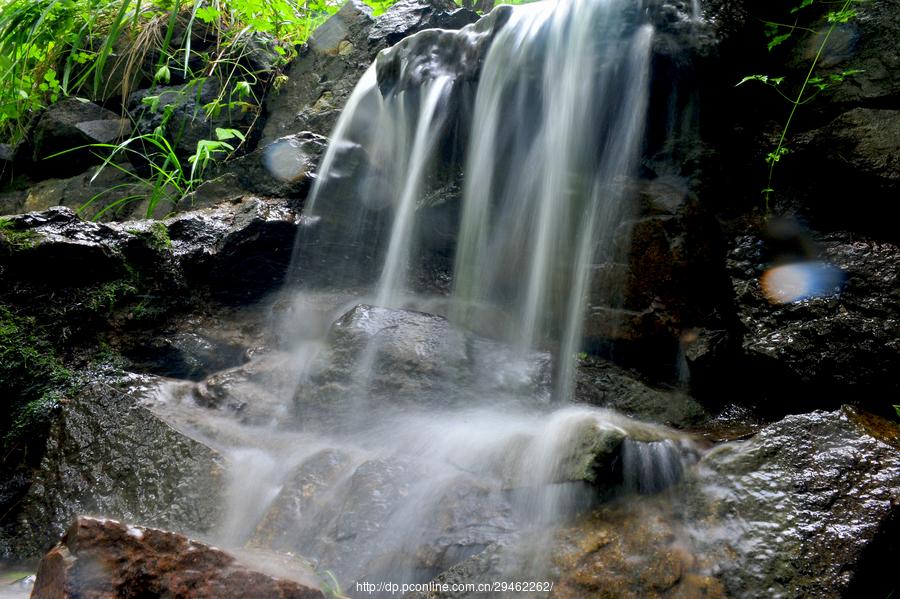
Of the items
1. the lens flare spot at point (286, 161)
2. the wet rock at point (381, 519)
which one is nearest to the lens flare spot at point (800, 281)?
Answer: the wet rock at point (381, 519)

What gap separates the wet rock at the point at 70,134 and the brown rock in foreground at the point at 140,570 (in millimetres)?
5337

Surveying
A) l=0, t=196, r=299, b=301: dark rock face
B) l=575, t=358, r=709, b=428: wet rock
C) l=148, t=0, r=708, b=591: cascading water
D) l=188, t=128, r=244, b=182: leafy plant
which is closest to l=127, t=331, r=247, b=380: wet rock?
l=148, t=0, r=708, b=591: cascading water

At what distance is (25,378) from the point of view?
10.1 ft

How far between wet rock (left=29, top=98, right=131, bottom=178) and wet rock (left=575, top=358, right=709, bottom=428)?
17.1ft

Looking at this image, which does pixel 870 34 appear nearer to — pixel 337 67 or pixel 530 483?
pixel 530 483

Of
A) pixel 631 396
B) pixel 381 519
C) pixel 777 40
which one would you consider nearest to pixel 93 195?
pixel 381 519

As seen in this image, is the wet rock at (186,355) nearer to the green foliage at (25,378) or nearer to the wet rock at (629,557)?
the green foliage at (25,378)

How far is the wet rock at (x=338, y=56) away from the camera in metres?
5.65

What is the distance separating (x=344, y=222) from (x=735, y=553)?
3313mm

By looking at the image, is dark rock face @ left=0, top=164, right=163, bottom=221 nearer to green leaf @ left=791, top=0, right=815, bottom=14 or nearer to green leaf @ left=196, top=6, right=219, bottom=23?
green leaf @ left=196, top=6, right=219, bottom=23

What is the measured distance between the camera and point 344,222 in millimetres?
4398

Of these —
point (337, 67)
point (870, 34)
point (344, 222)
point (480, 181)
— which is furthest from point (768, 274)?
point (337, 67)

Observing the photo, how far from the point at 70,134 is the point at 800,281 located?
6431mm

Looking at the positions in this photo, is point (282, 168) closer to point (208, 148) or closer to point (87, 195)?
point (208, 148)
